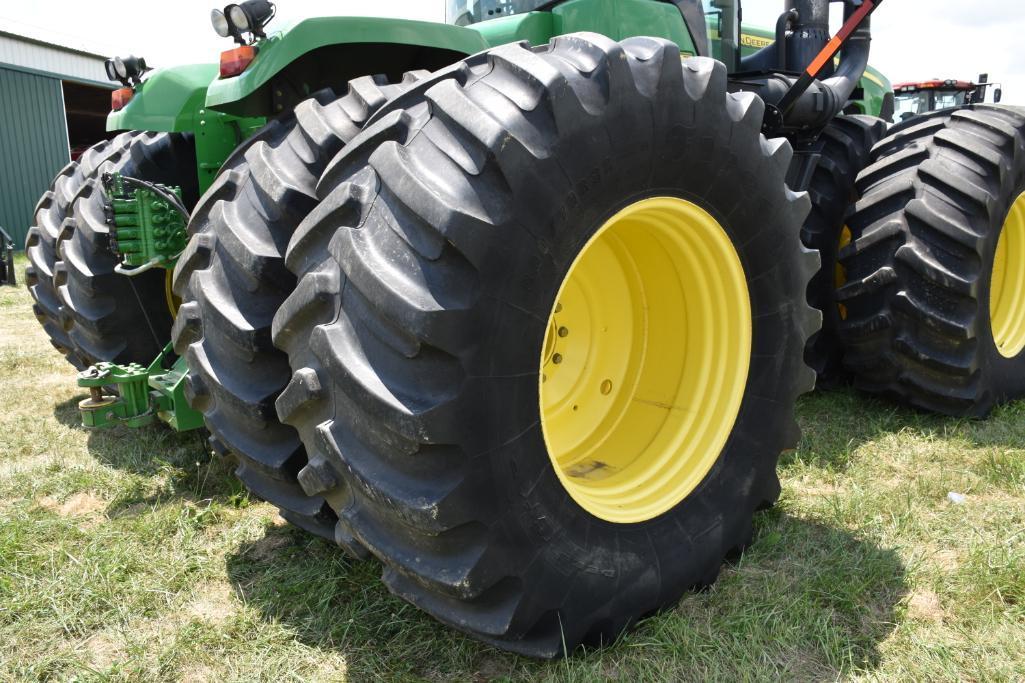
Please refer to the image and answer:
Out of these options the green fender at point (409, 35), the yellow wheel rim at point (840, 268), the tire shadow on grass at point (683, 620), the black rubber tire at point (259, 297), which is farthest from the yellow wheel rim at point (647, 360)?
the yellow wheel rim at point (840, 268)

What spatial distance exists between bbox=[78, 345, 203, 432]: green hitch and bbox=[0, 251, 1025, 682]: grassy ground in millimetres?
277

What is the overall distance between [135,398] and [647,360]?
1801 millimetres

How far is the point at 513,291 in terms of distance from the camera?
63.6 inches

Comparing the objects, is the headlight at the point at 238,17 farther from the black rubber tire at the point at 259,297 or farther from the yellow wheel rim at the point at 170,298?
the yellow wheel rim at the point at 170,298

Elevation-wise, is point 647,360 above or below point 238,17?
below

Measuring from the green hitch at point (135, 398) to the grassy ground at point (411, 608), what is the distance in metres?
0.28

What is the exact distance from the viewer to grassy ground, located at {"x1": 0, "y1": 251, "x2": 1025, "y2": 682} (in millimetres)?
1895

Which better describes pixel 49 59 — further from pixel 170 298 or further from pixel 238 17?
pixel 238 17

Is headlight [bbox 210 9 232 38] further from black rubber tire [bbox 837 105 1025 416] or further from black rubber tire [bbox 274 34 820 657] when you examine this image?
black rubber tire [bbox 837 105 1025 416]

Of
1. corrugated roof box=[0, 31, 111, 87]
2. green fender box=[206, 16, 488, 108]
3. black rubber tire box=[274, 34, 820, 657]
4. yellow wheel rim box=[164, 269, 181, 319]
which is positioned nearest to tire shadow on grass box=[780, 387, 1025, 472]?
black rubber tire box=[274, 34, 820, 657]

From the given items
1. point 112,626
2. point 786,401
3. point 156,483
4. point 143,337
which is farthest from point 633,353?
point 143,337

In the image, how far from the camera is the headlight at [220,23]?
7.95 ft

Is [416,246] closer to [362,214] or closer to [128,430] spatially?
[362,214]

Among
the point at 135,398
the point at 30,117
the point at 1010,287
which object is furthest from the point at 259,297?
the point at 30,117
